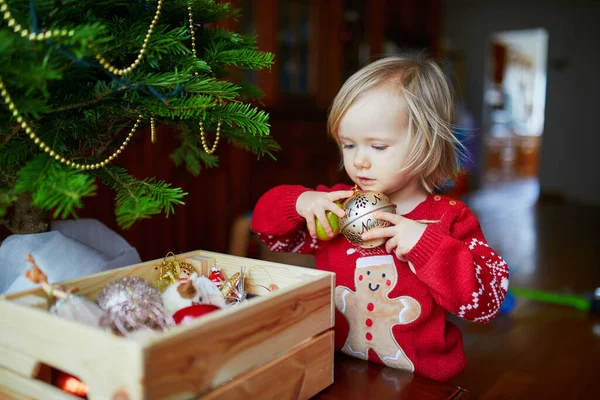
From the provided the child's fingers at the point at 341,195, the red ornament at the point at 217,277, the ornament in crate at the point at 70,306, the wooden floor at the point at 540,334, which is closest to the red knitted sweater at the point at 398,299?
the child's fingers at the point at 341,195

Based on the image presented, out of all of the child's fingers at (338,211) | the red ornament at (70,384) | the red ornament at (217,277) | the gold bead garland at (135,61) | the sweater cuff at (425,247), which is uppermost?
the gold bead garland at (135,61)

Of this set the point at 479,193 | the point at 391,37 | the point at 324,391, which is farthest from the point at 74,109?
the point at 479,193

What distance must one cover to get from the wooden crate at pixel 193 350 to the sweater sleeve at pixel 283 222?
0.22 metres

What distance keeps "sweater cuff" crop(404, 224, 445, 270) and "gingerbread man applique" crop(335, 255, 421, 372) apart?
0.15m

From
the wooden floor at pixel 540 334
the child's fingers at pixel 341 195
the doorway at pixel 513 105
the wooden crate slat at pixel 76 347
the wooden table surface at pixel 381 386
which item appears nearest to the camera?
the wooden crate slat at pixel 76 347

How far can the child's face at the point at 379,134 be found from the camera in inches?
36.5

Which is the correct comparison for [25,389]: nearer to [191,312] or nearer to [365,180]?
[191,312]

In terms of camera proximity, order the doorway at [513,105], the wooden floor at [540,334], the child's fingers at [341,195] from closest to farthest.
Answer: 1. the child's fingers at [341,195]
2. the wooden floor at [540,334]
3. the doorway at [513,105]

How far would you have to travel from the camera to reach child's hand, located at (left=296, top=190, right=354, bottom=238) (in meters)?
0.91

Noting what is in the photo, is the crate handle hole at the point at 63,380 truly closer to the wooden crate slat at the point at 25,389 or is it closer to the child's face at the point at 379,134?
the wooden crate slat at the point at 25,389

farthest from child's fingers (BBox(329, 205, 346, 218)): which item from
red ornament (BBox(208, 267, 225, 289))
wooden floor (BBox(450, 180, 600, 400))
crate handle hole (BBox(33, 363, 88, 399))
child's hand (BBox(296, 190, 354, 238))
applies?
wooden floor (BBox(450, 180, 600, 400))

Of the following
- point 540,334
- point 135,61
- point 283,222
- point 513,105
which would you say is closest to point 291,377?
point 283,222

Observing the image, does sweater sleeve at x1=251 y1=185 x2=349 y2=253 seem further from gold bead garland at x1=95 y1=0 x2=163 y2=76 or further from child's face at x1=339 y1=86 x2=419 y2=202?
gold bead garland at x1=95 y1=0 x2=163 y2=76

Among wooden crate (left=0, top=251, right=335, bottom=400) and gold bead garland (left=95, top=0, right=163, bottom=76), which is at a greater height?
gold bead garland (left=95, top=0, right=163, bottom=76)
